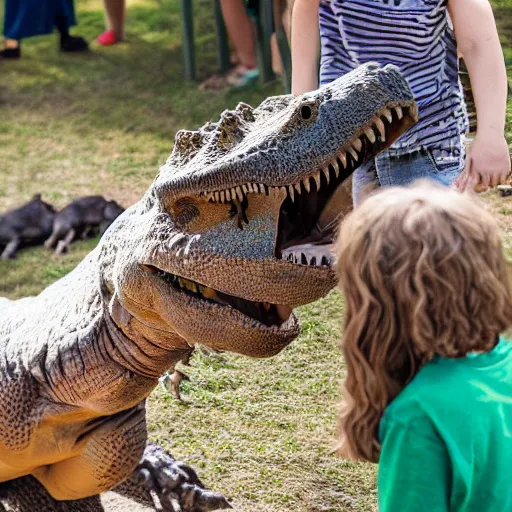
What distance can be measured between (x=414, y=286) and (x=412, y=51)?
143 centimetres

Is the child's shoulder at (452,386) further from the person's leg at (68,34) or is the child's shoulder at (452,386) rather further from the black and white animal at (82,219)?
the person's leg at (68,34)

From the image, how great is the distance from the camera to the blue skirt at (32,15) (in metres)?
9.59

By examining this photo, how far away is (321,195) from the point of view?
2549mm

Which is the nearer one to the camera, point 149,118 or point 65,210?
point 65,210

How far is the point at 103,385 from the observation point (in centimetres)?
285

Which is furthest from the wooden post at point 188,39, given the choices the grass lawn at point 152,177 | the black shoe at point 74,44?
the black shoe at point 74,44

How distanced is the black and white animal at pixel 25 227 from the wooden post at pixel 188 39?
9.39 feet

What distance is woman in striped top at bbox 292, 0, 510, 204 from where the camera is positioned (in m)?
2.89

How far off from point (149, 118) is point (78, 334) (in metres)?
5.42

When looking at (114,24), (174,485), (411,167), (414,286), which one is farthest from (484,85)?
(114,24)

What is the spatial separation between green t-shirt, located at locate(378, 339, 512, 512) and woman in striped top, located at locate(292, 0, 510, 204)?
1.19m

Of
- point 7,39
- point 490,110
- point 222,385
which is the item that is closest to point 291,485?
point 222,385

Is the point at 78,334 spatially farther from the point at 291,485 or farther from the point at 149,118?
the point at 149,118

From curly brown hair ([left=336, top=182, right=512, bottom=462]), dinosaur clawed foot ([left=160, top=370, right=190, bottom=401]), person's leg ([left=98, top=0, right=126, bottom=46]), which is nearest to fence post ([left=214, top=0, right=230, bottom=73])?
person's leg ([left=98, top=0, right=126, bottom=46])
